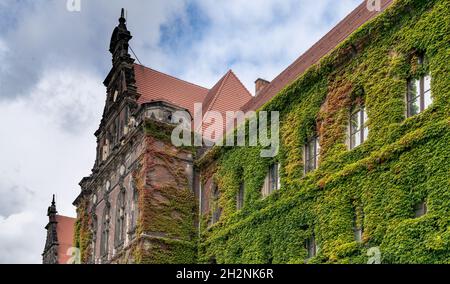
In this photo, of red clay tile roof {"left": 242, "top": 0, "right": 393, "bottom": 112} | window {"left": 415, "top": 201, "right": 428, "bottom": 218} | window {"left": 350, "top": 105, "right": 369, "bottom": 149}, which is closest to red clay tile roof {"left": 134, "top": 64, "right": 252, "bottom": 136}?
red clay tile roof {"left": 242, "top": 0, "right": 393, "bottom": 112}

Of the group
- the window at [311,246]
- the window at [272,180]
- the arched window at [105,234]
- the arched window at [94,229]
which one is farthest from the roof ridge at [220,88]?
the window at [311,246]

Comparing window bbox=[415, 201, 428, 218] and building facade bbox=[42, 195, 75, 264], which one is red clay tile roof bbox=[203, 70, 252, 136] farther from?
building facade bbox=[42, 195, 75, 264]

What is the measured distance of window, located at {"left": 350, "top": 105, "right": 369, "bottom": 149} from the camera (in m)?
21.8

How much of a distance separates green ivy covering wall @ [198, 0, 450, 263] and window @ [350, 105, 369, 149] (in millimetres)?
266

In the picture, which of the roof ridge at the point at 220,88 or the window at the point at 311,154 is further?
the roof ridge at the point at 220,88

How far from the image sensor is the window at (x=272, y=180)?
25711 mm

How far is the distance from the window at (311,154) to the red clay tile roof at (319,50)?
3.14m

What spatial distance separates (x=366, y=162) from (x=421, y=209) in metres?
2.46

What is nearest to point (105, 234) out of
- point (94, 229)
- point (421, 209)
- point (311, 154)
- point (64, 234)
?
point (94, 229)

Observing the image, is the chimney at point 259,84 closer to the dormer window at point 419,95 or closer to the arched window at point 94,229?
the arched window at point 94,229

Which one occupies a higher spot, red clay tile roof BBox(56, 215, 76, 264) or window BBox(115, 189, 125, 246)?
red clay tile roof BBox(56, 215, 76, 264)

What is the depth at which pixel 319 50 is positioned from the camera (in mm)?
27672
